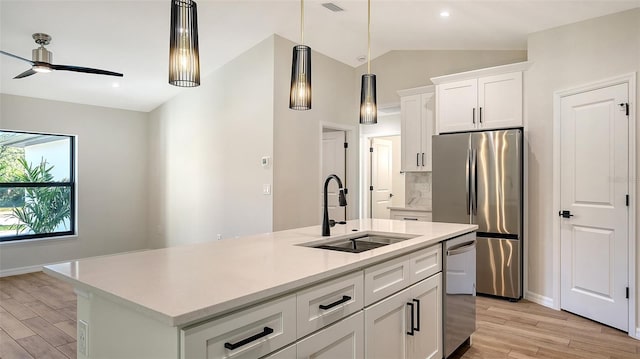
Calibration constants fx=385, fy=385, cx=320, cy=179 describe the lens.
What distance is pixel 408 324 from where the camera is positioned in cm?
209

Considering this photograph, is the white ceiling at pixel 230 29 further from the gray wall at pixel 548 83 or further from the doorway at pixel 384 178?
the doorway at pixel 384 178

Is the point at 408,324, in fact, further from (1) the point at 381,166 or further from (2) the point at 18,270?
(2) the point at 18,270

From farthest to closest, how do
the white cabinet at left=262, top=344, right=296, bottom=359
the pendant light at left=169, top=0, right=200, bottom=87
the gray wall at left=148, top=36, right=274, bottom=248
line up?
1. the gray wall at left=148, top=36, right=274, bottom=248
2. the pendant light at left=169, top=0, right=200, bottom=87
3. the white cabinet at left=262, top=344, right=296, bottom=359

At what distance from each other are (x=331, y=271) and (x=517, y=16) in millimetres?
3477

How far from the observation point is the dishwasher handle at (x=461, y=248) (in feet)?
8.46

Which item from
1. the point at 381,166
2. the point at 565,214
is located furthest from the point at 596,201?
the point at 381,166

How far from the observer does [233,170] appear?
521 cm

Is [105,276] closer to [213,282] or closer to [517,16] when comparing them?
[213,282]

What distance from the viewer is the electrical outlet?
4.81 ft

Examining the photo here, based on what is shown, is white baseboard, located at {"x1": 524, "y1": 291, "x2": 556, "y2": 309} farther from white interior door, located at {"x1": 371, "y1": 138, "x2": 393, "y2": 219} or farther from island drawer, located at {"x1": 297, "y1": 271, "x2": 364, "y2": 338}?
white interior door, located at {"x1": 371, "y1": 138, "x2": 393, "y2": 219}

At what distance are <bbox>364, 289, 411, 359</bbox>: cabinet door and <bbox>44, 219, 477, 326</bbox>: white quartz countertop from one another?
243mm

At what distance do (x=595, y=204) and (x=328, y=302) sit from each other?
121 inches

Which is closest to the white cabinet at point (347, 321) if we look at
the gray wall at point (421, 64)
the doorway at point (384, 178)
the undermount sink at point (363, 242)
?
the undermount sink at point (363, 242)

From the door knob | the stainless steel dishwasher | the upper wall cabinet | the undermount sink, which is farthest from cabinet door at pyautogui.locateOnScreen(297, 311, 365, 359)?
the upper wall cabinet
